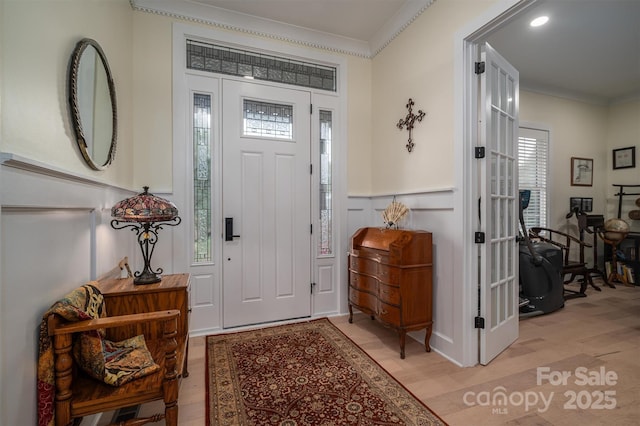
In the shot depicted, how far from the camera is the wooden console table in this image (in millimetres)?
1674

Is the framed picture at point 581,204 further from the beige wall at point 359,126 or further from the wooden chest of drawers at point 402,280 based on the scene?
the wooden chest of drawers at point 402,280

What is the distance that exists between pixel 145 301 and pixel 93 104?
1.20m

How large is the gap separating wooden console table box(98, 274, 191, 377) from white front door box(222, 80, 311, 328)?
1.11 metres

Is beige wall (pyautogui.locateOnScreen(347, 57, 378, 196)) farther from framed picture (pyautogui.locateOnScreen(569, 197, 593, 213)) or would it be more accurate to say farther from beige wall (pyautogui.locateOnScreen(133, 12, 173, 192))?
framed picture (pyautogui.locateOnScreen(569, 197, 593, 213))

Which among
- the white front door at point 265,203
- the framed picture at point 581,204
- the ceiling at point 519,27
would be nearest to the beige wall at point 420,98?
the ceiling at point 519,27

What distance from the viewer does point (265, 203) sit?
10.2 ft

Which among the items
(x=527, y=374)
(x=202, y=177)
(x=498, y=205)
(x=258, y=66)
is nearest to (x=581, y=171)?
(x=498, y=205)

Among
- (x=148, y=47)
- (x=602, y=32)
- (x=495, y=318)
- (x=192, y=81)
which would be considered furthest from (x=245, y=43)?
(x=602, y=32)

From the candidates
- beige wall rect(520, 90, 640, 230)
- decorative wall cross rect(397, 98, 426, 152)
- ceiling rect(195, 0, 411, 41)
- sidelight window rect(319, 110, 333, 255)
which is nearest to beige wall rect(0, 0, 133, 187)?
ceiling rect(195, 0, 411, 41)

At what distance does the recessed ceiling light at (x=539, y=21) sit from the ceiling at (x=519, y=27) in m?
0.05

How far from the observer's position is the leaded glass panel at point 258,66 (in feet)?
9.61

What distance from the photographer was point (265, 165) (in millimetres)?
3111

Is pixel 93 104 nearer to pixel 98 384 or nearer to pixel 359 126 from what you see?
pixel 98 384

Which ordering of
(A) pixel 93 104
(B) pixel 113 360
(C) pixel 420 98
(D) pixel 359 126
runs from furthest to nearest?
(D) pixel 359 126 < (C) pixel 420 98 < (A) pixel 93 104 < (B) pixel 113 360
